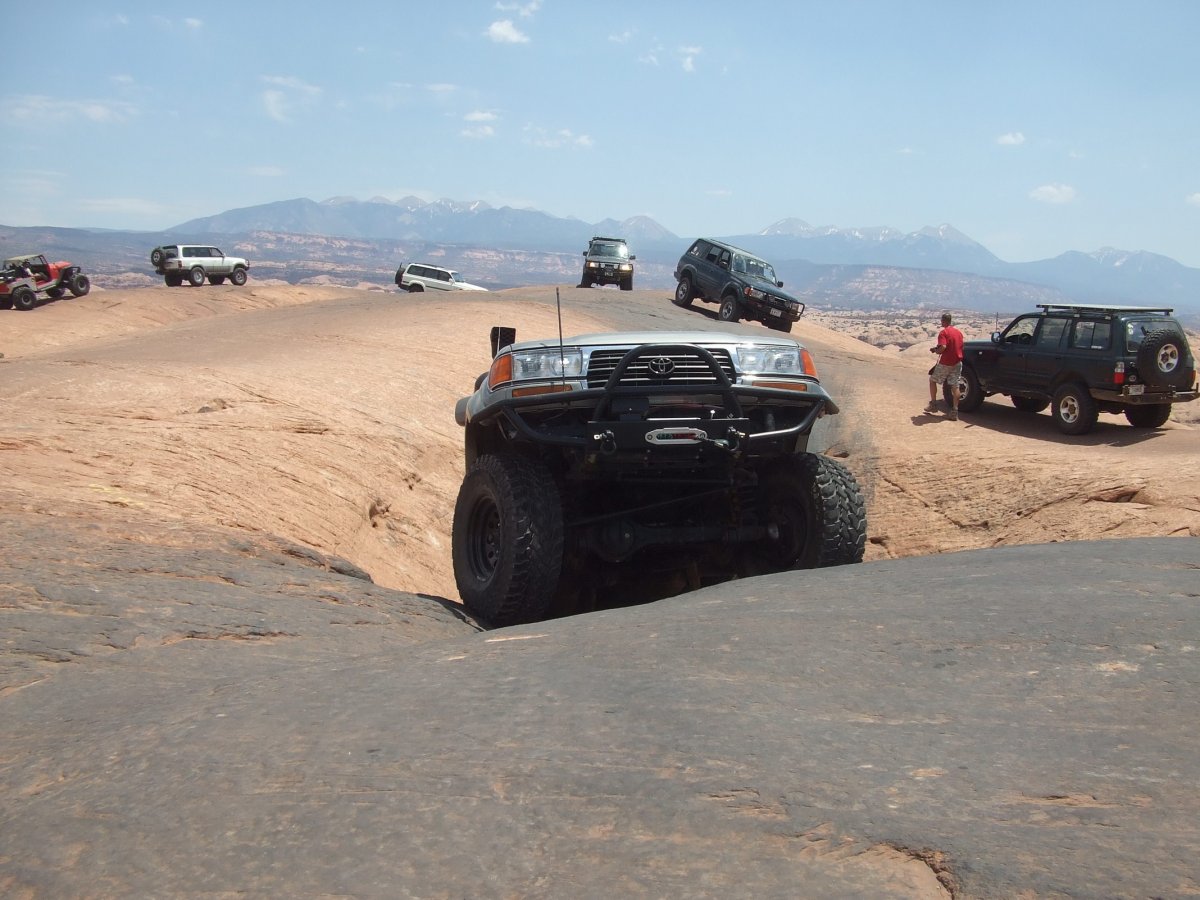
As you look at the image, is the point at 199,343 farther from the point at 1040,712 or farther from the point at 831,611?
the point at 1040,712

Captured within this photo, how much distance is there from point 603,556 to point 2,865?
407cm

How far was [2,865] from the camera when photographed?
254 centimetres

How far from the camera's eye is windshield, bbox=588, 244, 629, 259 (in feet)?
120

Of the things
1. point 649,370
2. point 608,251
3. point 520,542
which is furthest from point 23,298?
point 649,370

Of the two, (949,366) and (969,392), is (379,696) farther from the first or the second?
(969,392)

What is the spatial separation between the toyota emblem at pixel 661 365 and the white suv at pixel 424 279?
42127 mm

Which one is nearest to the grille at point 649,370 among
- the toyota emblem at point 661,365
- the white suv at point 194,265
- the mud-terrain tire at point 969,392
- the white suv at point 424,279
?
the toyota emblem at point 661,365

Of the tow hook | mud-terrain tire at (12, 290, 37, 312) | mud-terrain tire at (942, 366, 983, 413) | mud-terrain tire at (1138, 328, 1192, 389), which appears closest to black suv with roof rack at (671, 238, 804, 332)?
mud-terrain tire at (942, 366, 983, 413)

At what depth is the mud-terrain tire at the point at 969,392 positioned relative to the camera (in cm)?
1727

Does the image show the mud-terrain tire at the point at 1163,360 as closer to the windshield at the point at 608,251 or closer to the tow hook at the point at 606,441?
the tow hook at the point at 606,441

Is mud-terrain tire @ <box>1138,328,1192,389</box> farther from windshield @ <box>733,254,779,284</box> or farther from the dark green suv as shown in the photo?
the dark green suv

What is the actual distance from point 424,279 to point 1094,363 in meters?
36.6

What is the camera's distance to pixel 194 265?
46.9 m

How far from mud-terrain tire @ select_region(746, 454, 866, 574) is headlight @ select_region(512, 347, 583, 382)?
157cm
